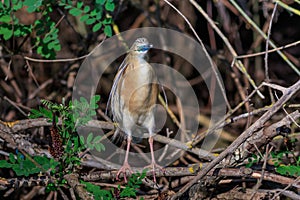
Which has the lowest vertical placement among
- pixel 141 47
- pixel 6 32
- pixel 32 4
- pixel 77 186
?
pixel 77 186

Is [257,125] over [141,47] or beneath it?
beneath

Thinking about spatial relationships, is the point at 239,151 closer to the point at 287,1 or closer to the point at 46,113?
the point at 46,113

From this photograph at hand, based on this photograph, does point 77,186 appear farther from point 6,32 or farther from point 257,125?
point 6,32

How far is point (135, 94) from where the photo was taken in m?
2.92

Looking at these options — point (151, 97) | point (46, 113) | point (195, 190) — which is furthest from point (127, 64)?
point (195, 190)

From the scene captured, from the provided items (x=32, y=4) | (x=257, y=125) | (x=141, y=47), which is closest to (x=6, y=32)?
(x=32, y=4)

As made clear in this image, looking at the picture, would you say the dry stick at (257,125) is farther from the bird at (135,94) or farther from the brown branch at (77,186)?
the bird at (135,94)

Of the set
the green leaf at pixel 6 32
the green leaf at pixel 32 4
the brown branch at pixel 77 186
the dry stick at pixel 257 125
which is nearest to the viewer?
the dry stick at pixel 257 125

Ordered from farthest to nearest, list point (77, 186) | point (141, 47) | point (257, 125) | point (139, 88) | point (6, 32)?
1. point (6, 32)
2. point (139, 88)
3. point (141, 47)
4. point (77, 186)
5. point (257, 125)

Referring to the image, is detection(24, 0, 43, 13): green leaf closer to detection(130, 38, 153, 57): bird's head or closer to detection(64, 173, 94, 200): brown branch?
detection(130, 38, 153, 57): bird's head

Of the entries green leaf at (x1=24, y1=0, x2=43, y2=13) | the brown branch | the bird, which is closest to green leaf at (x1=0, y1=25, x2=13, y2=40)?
green leaf at (x1=24, y1=0, x2=43, y2=13)

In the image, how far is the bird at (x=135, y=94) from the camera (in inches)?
113

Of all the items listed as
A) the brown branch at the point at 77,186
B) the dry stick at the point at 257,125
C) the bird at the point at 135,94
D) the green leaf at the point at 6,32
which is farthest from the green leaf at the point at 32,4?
the dry stick at the point at 257,125

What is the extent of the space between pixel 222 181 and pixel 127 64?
0.91 m
